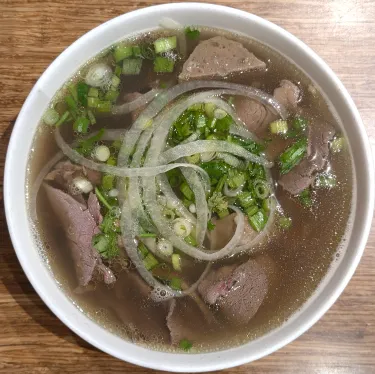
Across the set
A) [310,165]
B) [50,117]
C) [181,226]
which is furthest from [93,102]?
[310,165]

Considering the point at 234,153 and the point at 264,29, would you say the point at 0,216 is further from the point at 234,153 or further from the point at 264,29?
the point at 264,29

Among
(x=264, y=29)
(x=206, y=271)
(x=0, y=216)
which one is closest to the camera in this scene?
(x=264, y=29)

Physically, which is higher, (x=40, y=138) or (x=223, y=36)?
(x=223, y=36)

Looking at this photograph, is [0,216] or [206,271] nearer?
[206,271]

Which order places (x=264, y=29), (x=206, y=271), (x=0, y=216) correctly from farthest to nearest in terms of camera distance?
(x=0, y=216), (x=206, y=271), (x=264, y=29)

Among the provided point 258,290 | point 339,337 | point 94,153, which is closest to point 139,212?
point 94,153
